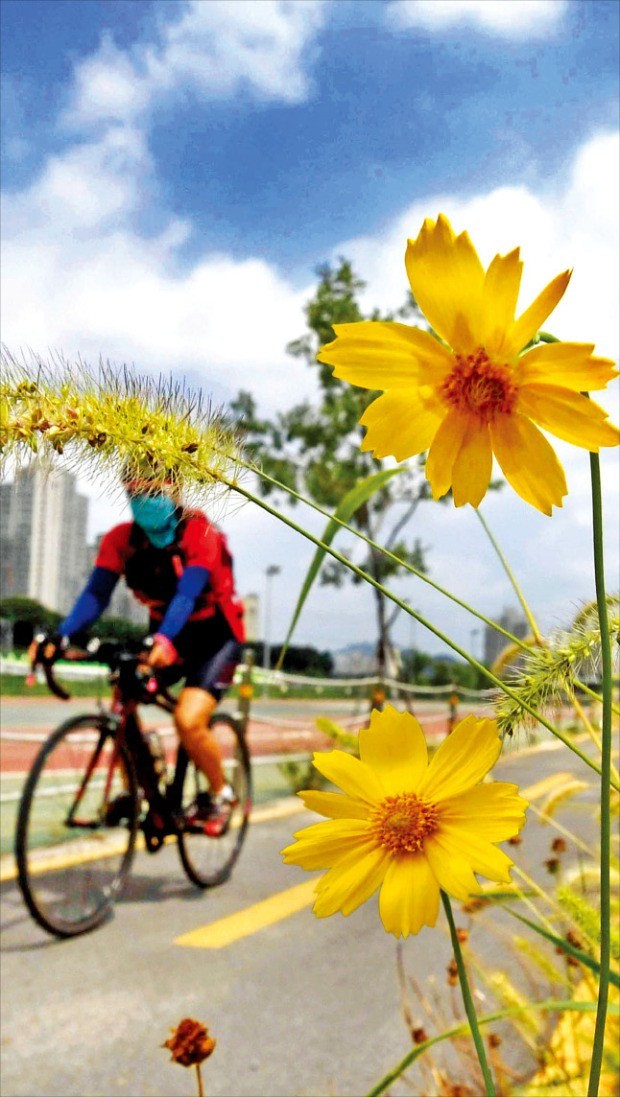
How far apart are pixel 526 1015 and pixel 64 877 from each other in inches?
102

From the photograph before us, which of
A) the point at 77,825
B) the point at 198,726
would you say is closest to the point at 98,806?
the point at 77,825

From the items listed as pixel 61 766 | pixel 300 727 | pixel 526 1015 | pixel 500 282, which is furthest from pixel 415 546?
pixel 500 282

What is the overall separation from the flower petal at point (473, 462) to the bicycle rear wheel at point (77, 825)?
3188 mm

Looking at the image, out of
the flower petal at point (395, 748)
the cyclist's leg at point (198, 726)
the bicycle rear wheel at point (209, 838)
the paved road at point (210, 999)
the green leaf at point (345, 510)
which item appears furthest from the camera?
the bicycle rear wheel at point (209, 838)

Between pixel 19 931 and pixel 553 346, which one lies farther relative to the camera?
pixel 19 931

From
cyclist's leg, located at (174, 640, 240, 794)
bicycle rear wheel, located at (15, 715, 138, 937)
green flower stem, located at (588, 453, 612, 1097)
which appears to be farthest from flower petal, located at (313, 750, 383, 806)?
cyclist's leg, located at (174, 640, 240, 794)

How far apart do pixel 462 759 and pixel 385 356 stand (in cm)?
21

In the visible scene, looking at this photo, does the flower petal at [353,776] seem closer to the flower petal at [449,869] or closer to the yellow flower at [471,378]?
the flower petal at [449,869]

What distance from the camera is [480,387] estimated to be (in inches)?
19.3

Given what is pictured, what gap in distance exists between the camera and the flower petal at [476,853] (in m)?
0.49

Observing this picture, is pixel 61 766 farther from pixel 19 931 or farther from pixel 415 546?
pixel 415 546

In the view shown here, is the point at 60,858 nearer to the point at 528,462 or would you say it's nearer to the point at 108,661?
the point at 108,661

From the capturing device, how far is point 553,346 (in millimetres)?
461

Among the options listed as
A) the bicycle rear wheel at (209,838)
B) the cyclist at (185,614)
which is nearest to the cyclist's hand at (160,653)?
the cyclist at (185,614)
